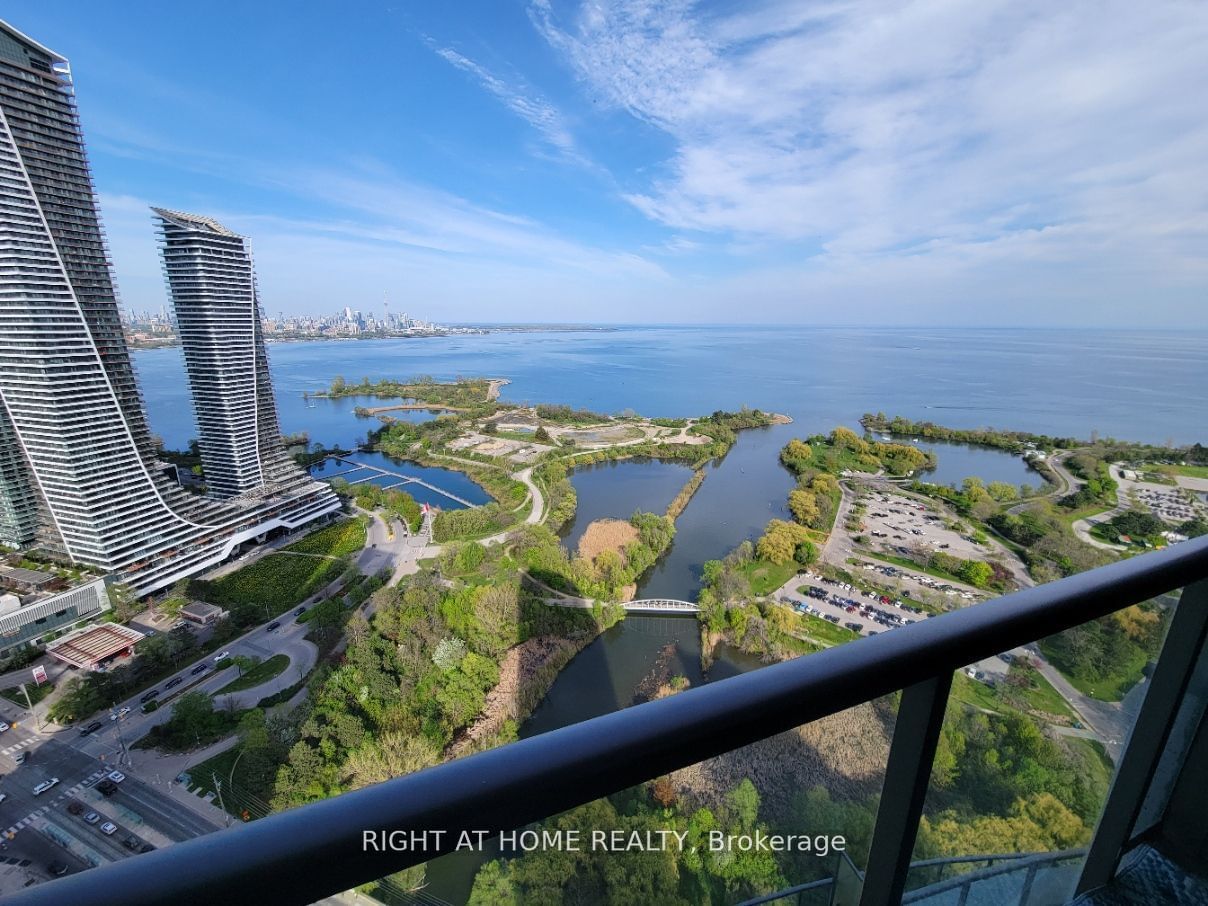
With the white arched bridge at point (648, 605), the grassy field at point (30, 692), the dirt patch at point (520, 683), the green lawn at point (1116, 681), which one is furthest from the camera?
the white arched bridge at point (648, 605)

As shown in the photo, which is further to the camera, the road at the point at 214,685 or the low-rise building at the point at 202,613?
the low-rise building at the point at 202,613

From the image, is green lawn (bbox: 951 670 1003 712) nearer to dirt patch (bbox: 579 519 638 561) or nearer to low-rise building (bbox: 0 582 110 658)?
dirt patch (bbox: 579 519 638 561)

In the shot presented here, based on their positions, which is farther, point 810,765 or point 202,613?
point 202,613

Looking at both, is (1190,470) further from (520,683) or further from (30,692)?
(30,692)

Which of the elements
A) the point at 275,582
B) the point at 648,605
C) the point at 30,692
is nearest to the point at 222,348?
the point at 275,582

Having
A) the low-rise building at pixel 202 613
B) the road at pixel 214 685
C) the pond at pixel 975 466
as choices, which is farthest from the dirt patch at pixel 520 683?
the pond at pixel 975 466

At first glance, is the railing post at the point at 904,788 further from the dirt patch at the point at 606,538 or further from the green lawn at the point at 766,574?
the dirt patch at the point at 606,538
